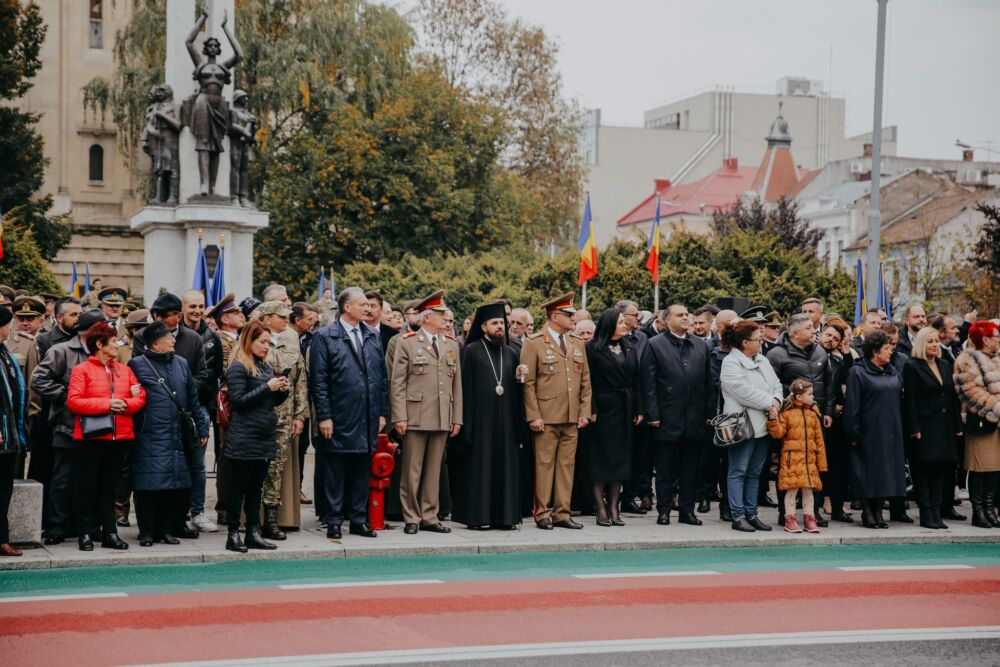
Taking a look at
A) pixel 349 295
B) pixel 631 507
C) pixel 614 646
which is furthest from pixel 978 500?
pixel 614 646

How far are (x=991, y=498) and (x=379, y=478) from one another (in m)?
6.51

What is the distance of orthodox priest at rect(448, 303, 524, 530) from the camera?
41.2 ft

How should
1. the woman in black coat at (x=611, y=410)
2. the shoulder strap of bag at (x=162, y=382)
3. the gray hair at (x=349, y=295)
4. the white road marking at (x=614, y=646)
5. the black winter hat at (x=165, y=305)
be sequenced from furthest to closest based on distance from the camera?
the woman in black coat at (x=611, y=410) → the gray hair at (x=349, y=295) → the black winter hat at (x=165, y=305) → the shoulder strap of bag at (x=162, y=382) → the white road marking at (x=614, y=646)

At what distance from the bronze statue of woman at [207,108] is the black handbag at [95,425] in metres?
12.6

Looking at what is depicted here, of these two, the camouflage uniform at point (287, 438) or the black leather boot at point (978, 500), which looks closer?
the camouflage uniform at point (287, 438)

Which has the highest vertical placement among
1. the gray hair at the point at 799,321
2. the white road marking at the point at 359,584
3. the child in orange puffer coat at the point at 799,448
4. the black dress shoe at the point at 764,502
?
the gray hair at the point at 799,321

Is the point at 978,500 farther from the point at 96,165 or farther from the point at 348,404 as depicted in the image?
the point at 96,165

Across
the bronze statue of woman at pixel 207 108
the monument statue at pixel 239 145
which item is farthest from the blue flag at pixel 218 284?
the bronze statue of woman at pixel 207 108

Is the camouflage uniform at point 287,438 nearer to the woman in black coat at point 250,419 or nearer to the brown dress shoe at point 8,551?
the woman in black coat at point 250,419

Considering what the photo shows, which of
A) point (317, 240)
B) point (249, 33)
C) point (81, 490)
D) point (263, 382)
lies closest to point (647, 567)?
point (263, 382)

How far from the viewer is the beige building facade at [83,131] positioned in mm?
Answer: 53969

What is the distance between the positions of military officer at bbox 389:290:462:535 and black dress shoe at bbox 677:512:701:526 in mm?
2476

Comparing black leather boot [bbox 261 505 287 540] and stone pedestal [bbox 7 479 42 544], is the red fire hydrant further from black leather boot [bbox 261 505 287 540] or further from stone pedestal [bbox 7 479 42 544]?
stone pedestal [bbox 7 479 42 544]

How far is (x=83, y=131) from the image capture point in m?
55.6
